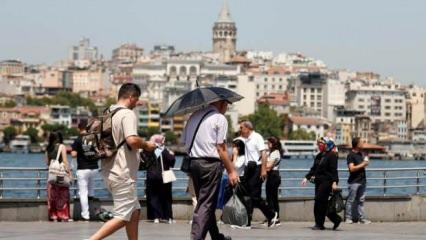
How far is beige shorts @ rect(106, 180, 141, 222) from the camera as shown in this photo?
1303cm

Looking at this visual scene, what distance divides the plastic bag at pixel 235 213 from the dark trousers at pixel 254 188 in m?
1.75

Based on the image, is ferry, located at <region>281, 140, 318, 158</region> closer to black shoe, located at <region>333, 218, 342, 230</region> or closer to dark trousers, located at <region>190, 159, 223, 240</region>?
black shoe, located at <region>333, 218, 342, 230</region>

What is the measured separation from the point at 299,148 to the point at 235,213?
15333cm

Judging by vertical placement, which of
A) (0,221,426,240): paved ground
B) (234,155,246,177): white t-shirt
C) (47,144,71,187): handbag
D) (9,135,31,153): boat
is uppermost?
(234,155,246,177): white t-shirt

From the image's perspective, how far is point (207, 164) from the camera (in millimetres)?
14227

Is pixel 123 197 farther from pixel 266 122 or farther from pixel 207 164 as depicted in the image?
pixel 266 122

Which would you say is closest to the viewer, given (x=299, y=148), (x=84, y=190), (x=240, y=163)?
(x=240, y=163)

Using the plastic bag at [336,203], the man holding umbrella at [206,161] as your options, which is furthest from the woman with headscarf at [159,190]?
the man holding umbrella at [206,161]

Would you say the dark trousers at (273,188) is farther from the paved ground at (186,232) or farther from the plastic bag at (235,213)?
the plastic bag at (235,213)

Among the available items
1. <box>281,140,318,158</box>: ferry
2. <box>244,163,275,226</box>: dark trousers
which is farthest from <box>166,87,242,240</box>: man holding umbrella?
<box>281,140,318,158</box>: ferry

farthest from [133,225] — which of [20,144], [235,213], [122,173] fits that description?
[20,144]

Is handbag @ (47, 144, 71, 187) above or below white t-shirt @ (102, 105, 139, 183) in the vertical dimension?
below

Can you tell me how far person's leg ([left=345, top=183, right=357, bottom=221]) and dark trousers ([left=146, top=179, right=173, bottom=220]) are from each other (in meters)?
2.45

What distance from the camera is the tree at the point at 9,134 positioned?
17900 cm
